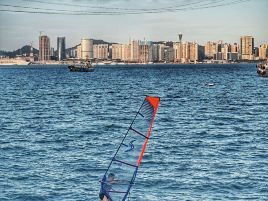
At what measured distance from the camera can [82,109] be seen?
90.6 meters

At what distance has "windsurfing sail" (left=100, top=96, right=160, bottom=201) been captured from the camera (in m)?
23.3

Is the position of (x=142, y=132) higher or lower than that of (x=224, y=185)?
higher

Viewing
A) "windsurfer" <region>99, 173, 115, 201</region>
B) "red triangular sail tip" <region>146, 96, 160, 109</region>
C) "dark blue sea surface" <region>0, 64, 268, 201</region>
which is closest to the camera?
"red triangular sail tip" <region>146, 96, 160, 109</region>

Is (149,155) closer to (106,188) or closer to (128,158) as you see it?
(128,158)

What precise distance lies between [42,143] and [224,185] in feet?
71.9

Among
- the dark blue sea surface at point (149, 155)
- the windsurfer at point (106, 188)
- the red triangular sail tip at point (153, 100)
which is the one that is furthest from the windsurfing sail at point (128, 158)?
the dark blue sea surface at point (149, 155)

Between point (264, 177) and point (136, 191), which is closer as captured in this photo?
point (136, 191)

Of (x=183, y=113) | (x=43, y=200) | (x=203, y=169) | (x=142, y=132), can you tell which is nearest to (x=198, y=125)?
(x=183, y=113)

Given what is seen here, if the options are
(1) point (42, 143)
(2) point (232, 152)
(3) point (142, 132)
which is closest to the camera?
(3) point (142, 132)

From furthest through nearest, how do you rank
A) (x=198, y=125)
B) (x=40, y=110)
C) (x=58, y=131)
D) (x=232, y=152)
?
1. (x=40, y=110)
2. (x=198, y=125)
3. (x=58, y=131)
4. (x=232, y=152)

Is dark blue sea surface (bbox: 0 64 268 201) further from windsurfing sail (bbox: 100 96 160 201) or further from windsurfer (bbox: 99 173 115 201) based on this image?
windsurfer (bbox: 99 173 115 201)

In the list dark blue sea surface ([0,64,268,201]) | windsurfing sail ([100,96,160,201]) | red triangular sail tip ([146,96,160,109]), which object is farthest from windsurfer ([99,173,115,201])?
dark blue sea surface ([0,64,268,201])

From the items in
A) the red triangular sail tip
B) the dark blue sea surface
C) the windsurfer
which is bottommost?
the dark blue sea surface

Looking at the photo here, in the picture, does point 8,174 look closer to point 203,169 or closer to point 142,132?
point 203,169
